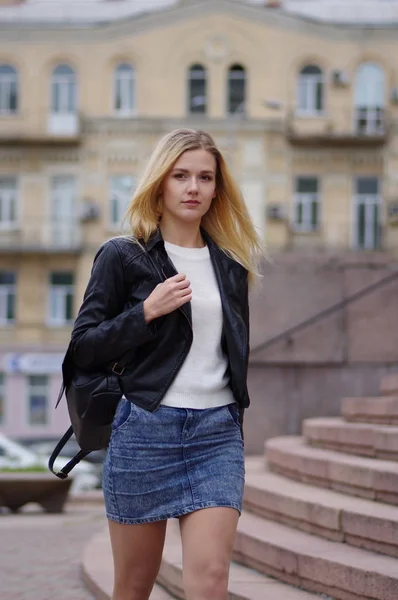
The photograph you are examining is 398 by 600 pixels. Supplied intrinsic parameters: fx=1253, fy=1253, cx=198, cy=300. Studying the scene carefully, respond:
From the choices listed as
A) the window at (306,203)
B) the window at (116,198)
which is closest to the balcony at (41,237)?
the window at (116,198)

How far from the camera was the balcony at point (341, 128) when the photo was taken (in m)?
40.3

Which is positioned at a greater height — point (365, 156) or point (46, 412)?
point (365, 156)

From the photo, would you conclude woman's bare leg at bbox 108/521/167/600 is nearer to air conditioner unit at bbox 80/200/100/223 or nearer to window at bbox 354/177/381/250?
air conditioner unit at bbox 80/200/100/223

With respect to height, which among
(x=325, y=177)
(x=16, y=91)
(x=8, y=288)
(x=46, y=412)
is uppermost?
(x=16, y=91)

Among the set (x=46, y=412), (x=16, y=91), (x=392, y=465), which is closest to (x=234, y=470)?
(x=392, y=465)

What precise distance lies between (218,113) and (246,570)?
3465cm

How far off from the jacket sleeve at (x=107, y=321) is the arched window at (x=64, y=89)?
3808 centimetres

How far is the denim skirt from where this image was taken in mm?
3832

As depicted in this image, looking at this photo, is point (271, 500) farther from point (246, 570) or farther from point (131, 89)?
point (131, 89)

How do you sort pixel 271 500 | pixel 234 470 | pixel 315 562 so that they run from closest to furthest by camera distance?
1. pixel 234 470
2. pixel 315 562
3. pixel 271 500

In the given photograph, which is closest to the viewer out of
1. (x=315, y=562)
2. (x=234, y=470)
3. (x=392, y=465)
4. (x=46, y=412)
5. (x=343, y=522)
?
(x=234, y=470)

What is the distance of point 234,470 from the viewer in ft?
12.7

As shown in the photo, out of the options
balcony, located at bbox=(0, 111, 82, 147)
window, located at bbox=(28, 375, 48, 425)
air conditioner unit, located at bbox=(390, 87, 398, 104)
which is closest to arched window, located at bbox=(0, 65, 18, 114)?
balcony, located at bbox=(0, 111, 82, 147)

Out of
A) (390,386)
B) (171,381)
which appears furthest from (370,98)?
(171,381)
